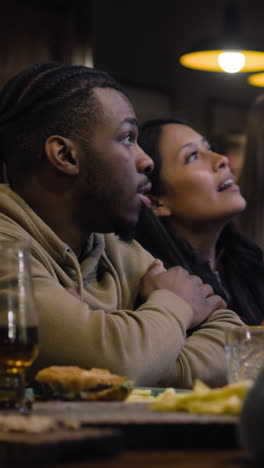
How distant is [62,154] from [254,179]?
4.72ft

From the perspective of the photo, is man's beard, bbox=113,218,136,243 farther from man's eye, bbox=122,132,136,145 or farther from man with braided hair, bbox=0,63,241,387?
man's eye, bbox=122,132,136,145

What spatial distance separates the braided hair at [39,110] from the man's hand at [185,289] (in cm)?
37

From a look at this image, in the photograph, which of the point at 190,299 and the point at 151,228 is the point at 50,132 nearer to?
the point at 190,299

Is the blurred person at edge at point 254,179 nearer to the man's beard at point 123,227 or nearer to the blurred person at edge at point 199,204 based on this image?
the blurred person at edge at point 199,204

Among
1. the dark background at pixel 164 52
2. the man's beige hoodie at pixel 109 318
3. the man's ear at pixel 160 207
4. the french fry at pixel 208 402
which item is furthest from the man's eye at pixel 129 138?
the dark background at pixel 164 52

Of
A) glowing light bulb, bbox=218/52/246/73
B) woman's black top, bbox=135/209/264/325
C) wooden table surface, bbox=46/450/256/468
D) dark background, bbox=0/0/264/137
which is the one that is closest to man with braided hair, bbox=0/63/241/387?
woman's black top, bbox=135/209/264/325

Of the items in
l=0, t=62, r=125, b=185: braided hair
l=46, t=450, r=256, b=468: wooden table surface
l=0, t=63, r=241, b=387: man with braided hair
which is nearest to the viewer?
l=46, t=450, r=256, b=468: wooden table surface

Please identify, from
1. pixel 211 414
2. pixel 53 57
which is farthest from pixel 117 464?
pixel 53 57

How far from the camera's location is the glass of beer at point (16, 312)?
98 centimetres

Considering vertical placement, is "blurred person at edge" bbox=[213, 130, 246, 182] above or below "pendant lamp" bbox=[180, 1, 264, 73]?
below

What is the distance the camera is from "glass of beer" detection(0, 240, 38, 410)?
0.98 metres

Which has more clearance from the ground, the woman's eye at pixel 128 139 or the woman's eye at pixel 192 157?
the woman's eye at pixel 128 139

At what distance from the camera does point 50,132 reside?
1.86 m

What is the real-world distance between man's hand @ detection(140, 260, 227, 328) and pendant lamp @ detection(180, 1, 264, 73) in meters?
2.85
